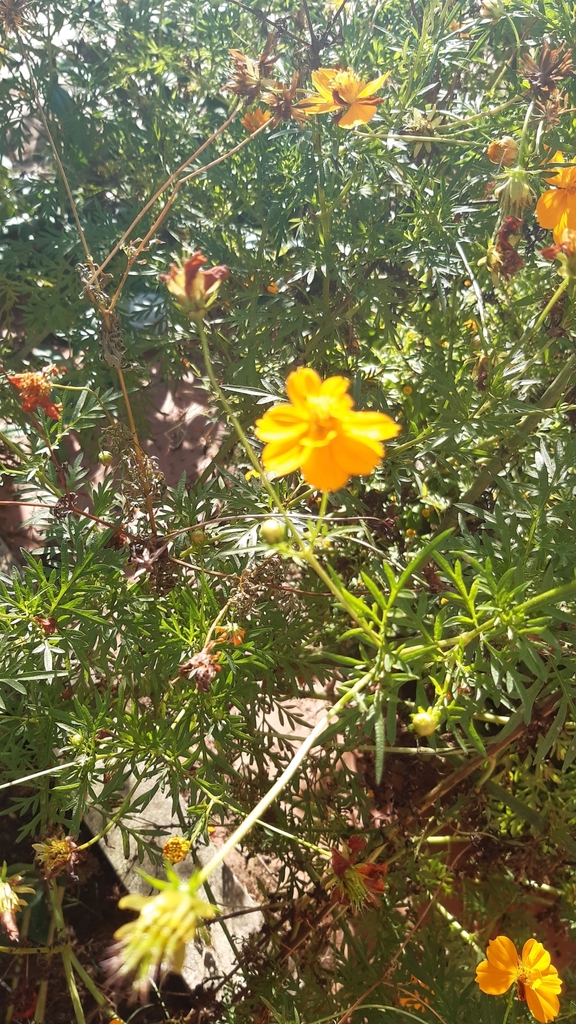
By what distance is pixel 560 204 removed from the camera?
832mm

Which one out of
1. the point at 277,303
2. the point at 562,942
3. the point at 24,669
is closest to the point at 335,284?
the point at 277,303

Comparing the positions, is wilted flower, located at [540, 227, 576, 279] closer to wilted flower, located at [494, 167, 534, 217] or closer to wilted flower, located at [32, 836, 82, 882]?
wilted flower, located at [494, 167, 534, 217]

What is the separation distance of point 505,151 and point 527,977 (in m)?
1.10

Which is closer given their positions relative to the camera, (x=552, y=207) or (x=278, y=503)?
(x=278, y=503)

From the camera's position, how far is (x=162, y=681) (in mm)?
1029

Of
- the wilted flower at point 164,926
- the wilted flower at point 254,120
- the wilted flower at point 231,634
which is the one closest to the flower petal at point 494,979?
the wilted flower at point 231,634

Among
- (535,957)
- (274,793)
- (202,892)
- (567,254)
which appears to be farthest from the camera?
(202,892)

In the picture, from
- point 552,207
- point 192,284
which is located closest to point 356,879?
point 192,284

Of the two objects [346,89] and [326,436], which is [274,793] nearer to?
[326,436]

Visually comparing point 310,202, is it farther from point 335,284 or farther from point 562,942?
point 562,942

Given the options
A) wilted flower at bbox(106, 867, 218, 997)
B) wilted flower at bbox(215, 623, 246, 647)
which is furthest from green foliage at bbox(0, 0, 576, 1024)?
wilted flower at bbox(106, 867, 218, 997)

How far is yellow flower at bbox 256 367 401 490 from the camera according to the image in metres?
0.53

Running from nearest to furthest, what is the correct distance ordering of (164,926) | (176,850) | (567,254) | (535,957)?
(164,926)
(567,254)
(176,850)
(535,957)

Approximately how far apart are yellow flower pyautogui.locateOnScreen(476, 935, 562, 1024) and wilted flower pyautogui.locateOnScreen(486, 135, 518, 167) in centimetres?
107
